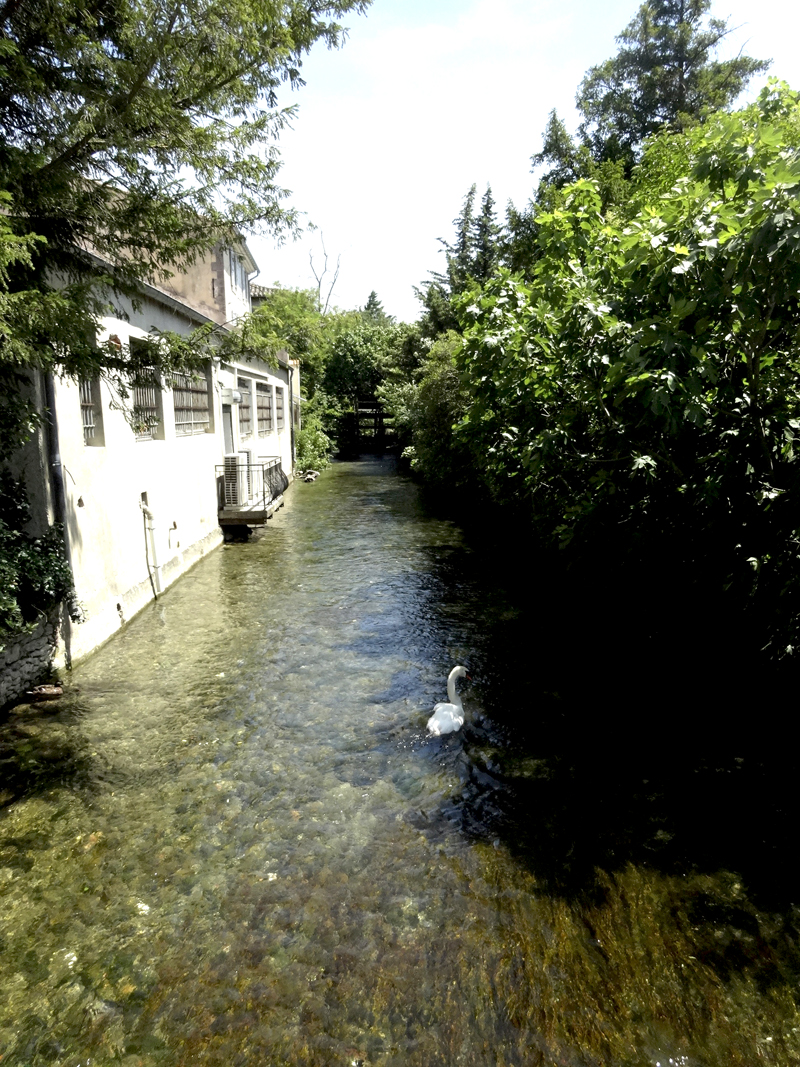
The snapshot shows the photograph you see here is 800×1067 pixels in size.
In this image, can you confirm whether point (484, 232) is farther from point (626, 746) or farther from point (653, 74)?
point (626, 746)

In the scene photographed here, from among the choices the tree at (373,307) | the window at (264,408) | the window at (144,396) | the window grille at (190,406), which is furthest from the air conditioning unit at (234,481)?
the tree at (373,307)

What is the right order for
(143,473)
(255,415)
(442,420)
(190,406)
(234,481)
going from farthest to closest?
1. (442,420)
2. (255,415)
3. (234,481)
4. (190,406)
5. (143,473)

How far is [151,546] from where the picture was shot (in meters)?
10.0

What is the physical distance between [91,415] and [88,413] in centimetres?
8

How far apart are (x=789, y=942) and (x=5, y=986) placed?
4.58m

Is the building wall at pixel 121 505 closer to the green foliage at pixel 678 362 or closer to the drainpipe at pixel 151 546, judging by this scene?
the drainpipe at pixel 151 546

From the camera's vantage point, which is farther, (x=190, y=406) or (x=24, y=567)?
(x=190, y=406)

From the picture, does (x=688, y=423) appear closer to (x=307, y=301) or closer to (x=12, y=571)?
(x=12, y=571)

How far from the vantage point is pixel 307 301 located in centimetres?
4203

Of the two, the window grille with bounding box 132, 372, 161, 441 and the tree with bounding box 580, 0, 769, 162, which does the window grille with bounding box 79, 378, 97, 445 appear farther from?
the tree with bounding box 580, 0, 769, 162

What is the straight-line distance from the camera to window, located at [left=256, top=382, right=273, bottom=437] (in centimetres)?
2084

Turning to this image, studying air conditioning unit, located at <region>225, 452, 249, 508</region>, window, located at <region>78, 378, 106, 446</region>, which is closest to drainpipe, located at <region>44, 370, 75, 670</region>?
window, located at <region>78, 378, 106, 446</region>

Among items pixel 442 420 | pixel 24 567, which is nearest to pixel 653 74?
pixel 442 420

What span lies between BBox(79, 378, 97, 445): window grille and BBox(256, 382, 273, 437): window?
1219 cm
